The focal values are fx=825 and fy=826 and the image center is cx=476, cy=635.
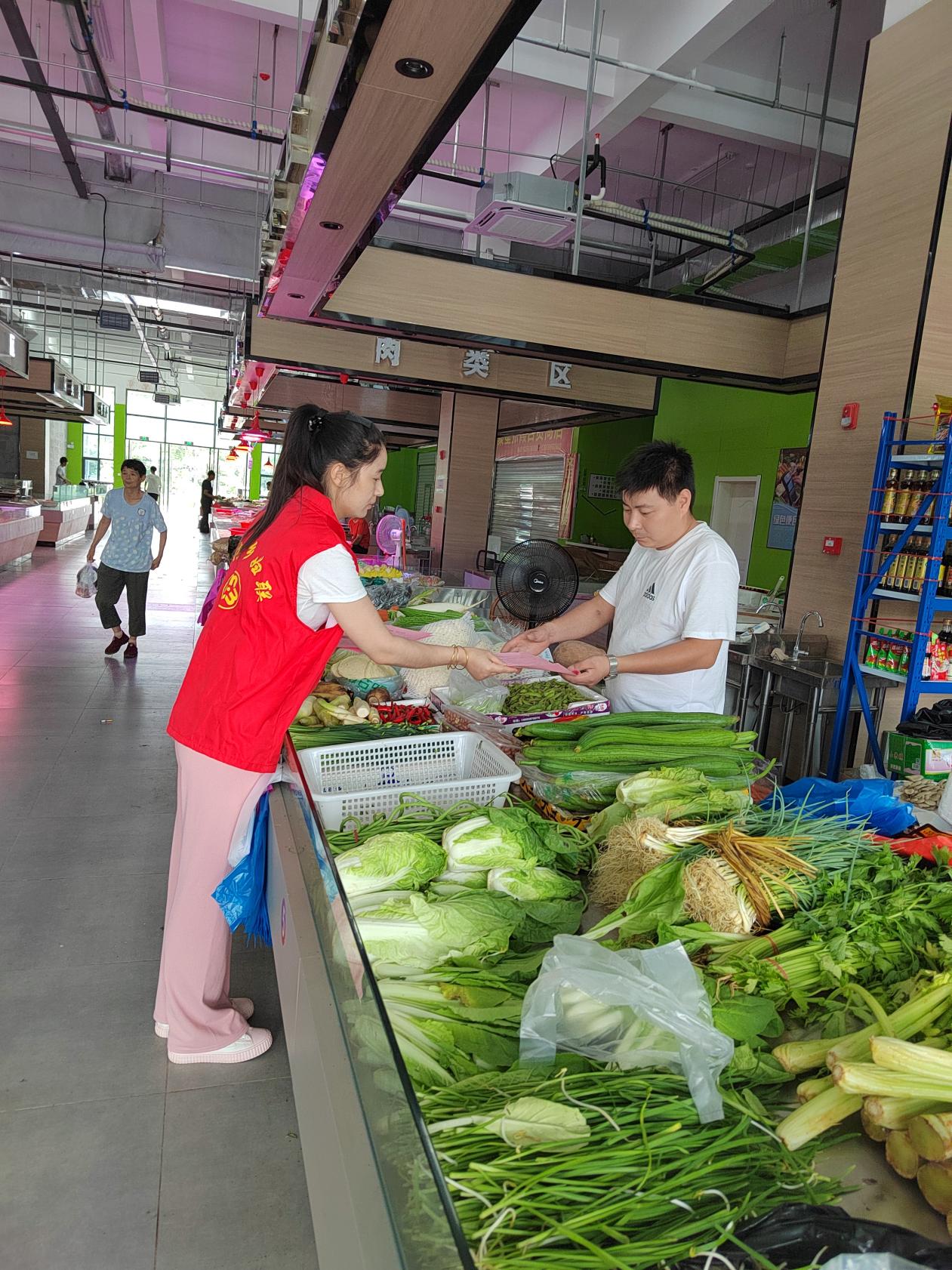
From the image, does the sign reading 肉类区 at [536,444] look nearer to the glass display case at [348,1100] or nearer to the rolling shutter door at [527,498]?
the rolling shutter door at [527,498]

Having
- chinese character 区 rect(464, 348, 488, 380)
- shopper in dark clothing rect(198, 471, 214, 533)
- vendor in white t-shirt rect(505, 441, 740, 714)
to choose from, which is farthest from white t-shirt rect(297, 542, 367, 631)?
shopper in dark clothing rect(198, 471, 214, 533)

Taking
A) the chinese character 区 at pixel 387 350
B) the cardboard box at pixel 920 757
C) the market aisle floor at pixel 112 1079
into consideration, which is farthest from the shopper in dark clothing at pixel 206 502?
the cardboard box at pixel 920 757

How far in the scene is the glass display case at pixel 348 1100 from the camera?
0.87 metres

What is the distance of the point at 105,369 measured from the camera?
2938 centimetres

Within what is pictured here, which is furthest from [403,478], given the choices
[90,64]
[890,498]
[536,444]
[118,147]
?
[890,498]

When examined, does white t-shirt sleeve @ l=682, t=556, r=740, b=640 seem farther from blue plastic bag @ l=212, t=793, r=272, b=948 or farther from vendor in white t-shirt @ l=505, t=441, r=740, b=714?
blue plastic bag @ l=212, t=793, r=272, b=948

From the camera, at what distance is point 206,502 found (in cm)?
2362

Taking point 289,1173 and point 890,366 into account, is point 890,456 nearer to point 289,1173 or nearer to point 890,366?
point 890,366

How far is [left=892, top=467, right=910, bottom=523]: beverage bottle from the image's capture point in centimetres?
430

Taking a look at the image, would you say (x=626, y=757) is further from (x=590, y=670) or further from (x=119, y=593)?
(x=119, y=593)

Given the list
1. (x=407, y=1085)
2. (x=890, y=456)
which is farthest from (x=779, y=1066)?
(x=890, y=456)

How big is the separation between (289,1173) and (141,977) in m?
1.10

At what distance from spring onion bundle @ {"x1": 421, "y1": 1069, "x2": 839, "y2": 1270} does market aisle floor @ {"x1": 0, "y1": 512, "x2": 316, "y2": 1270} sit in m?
1.35

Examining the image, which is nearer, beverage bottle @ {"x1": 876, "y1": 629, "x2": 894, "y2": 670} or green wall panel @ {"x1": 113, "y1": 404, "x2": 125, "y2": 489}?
beverage bottle @ {"x1": 876, "y1": 629, "x2": 894, "y2": 670}
